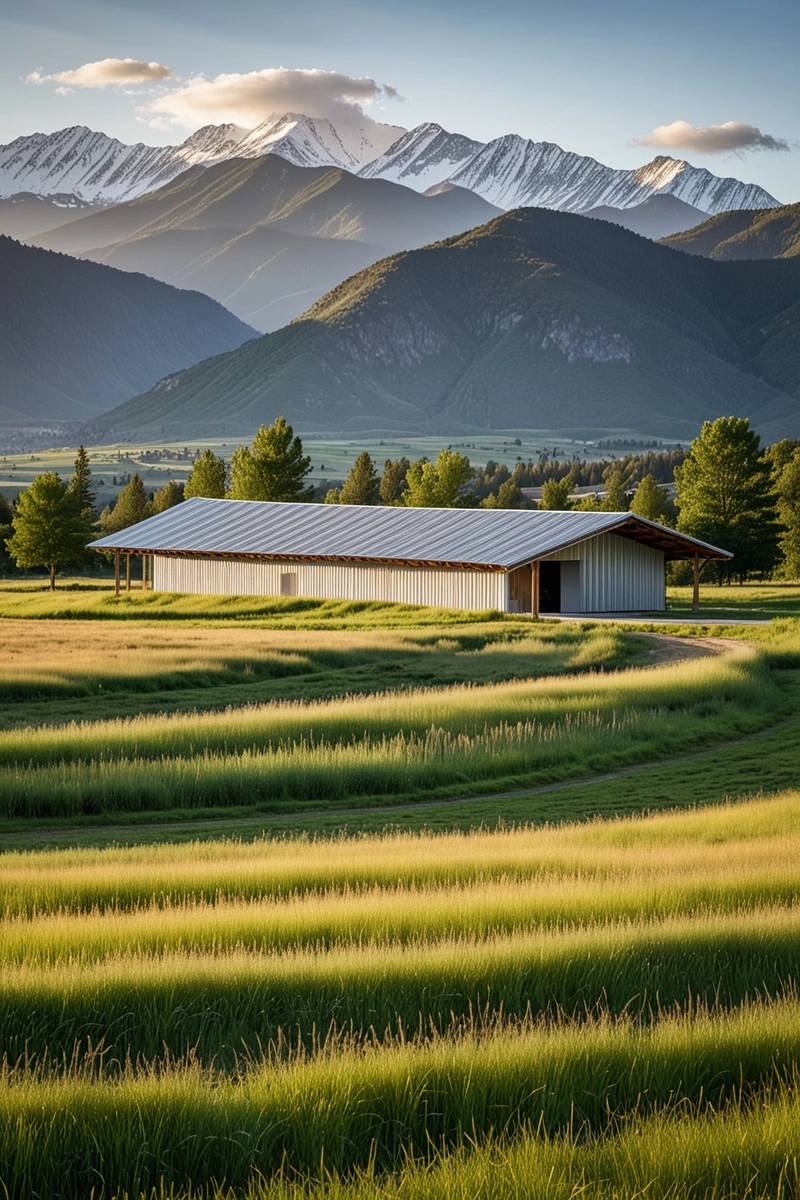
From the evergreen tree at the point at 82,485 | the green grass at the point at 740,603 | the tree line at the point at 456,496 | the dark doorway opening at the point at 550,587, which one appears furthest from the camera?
the evergreen tree at the point at 82,485

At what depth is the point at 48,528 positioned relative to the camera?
285 feet

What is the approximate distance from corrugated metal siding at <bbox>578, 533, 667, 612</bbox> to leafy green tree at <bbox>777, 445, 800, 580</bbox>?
43752 millimetres

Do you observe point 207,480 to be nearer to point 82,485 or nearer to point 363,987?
point 82,485

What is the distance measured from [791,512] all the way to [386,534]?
49716 millimetres

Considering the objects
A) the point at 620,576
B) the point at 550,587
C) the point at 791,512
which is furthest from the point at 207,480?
the point at 620,576

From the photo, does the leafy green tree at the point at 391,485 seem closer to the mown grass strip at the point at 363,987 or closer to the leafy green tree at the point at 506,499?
the leafy green tree at the point at 506,499

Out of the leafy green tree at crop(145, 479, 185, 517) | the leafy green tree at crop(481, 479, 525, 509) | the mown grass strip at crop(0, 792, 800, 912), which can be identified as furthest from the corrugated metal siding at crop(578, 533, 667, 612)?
the leafy green tree at crop(145, 479, 185, 517)

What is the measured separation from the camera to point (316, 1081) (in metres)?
7.37

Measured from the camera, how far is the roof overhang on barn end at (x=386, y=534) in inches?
2494

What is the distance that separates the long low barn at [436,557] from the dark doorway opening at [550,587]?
4 centimetres

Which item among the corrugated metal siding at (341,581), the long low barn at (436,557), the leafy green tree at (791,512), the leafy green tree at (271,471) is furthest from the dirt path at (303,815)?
the leafy green tree at (791,512)

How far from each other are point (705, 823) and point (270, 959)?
985cm

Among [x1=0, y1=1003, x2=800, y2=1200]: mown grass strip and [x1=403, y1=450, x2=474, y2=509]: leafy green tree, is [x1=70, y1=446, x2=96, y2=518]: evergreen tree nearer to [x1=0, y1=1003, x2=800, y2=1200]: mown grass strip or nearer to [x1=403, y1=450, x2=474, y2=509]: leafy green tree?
[x1=403, y1=450, x2=474, y2=509]: leafy green tree

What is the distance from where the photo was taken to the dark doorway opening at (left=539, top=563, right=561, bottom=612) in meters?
65.7
